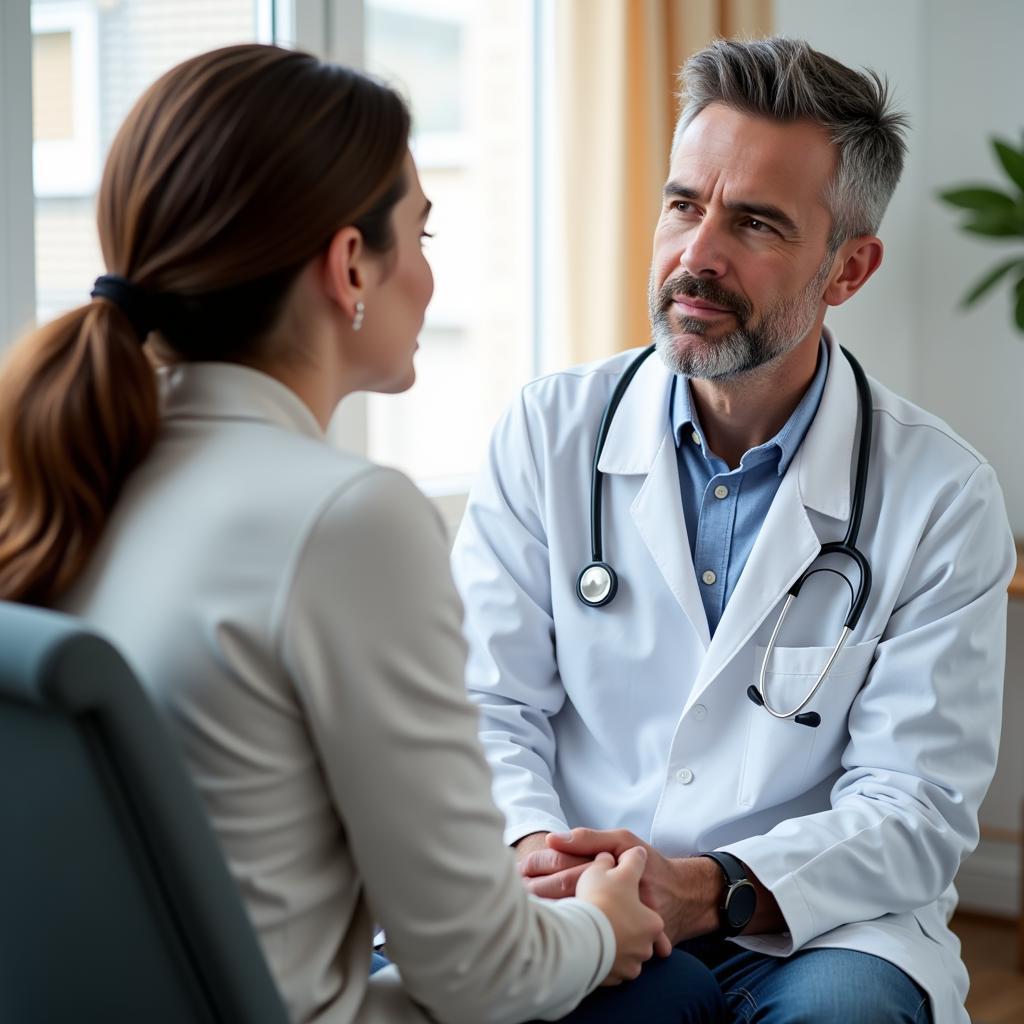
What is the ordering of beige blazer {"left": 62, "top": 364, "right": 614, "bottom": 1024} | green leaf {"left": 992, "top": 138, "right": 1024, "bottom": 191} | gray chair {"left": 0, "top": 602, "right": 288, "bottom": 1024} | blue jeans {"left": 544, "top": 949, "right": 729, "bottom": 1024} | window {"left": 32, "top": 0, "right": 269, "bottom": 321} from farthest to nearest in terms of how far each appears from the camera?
green leaf {"left": 992, "top": 138, "right": 1024, "bottom": 191}
window {"left": 32, "top": 0, "right": 269, "bottom": 321}
blue jeans {"left": 544, "top": 949, "right": 729, "bottom": 1024}
beige blazer {"left": 62, "top": 364, "right": 614, "bottom": 1024}
gray chair {"left": 0, "top": 602, "right": 288, "bottom": 1024}

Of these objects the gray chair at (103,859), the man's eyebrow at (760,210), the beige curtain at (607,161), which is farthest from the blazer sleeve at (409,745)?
the beige curtain at (607,161)

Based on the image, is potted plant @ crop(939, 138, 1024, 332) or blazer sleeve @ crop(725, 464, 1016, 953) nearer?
blazer sleeve @ crop(725, 464, 1016, 953)

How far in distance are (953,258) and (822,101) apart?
1.48 metres

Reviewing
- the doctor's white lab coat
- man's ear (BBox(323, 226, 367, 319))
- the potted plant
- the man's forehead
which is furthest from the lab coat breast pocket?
the potted plant

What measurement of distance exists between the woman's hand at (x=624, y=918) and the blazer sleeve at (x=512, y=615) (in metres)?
0.43

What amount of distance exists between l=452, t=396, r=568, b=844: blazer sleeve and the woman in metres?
0.62

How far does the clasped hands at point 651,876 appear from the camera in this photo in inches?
51.4

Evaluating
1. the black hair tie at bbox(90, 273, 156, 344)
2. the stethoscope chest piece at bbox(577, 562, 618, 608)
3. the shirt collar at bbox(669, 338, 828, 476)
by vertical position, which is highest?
the black hair tie at bbox(90, 273, 156, 344)

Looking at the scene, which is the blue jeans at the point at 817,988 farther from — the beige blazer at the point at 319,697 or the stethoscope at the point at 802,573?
the beige blazer at the point at 319,697

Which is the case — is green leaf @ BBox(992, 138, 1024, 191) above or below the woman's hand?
above

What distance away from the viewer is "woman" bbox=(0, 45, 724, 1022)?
80 centimetres

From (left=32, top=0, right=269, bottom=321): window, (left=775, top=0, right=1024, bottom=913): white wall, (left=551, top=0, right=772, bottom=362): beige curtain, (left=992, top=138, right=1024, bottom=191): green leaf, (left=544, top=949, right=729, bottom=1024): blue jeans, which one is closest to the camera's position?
(left=544, top=949, right=729, bottom=1024): blue jeans

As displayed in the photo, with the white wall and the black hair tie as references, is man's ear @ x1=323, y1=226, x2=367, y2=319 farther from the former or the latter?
the white wall

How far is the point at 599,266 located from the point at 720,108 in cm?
88
